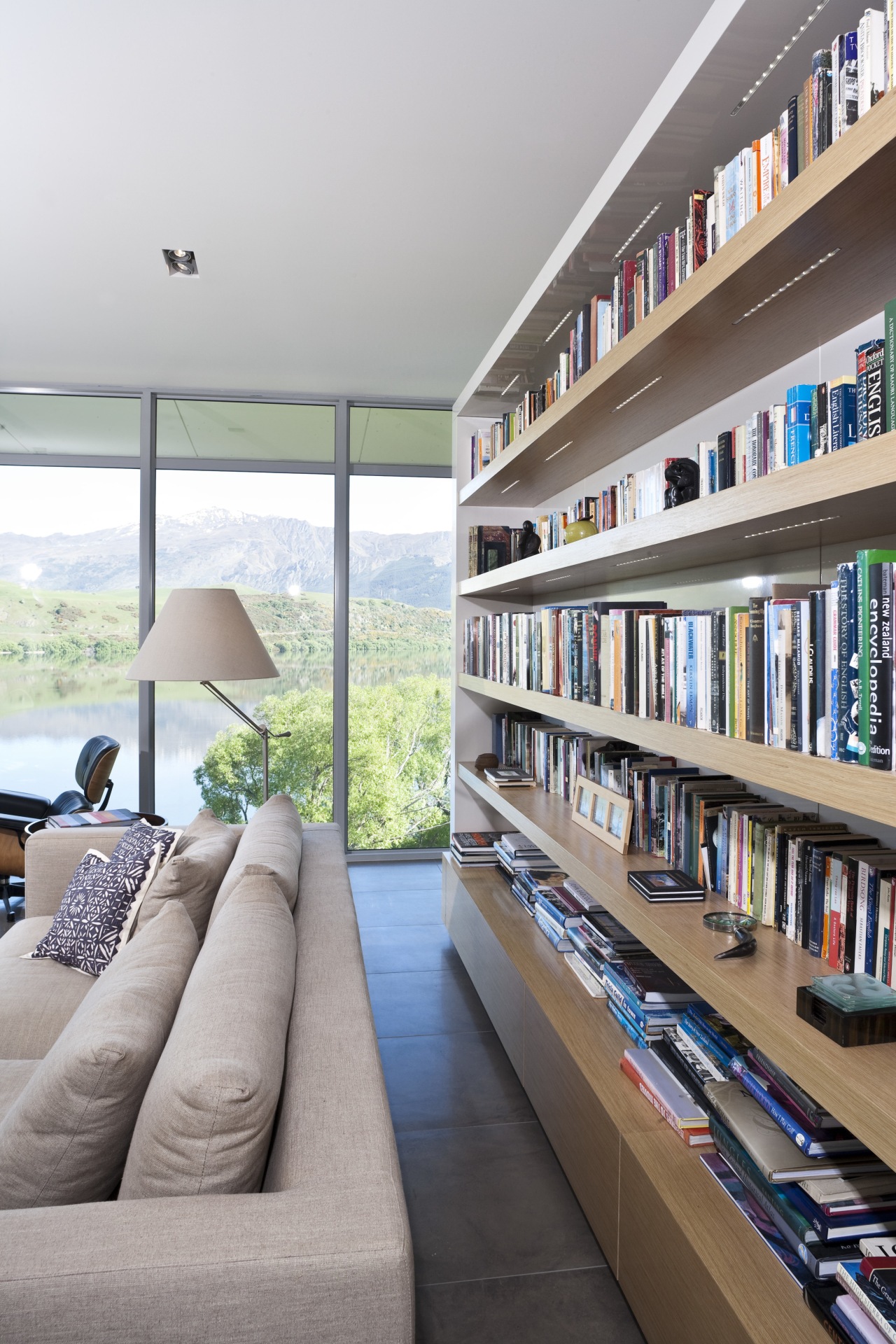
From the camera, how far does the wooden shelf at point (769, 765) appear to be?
43.7 inches

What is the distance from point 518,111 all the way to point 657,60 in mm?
402

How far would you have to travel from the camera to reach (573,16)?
2.09 meters

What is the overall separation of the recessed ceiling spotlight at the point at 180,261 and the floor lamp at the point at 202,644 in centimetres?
134

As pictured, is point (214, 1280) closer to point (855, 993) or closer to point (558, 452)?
point (855, 993)

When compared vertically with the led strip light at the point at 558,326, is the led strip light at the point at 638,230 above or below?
below

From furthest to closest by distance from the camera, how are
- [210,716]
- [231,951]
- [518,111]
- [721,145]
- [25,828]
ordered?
[210,716], [25,828], [518,111], [721,145], [231,951]

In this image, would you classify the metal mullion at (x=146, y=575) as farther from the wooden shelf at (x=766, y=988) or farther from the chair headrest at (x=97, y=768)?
the wooden shelf at (x=766, y=988)

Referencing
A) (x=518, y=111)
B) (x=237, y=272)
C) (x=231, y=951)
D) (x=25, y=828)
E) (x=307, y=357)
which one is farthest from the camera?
(x=307, y=357)

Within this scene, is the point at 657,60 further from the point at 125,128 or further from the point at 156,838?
the point at 156,838

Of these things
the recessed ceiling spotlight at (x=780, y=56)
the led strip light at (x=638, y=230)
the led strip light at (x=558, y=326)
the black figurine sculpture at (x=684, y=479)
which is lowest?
the black figurine sculpture at (x=684, y=479)

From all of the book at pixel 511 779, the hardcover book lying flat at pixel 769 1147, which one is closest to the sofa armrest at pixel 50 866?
the book at pixel 511 779

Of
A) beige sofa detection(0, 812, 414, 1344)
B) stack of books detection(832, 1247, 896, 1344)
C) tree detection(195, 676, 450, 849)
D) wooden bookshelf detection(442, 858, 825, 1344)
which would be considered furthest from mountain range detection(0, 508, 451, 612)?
stack of books detection(832, 1247, 896, 1344)

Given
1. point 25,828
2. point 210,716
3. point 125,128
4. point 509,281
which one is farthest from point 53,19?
point 210,716

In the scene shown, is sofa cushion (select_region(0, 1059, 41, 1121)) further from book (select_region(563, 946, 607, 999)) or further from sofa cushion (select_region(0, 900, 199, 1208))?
book (select_region(563, 946, 607, 999))
